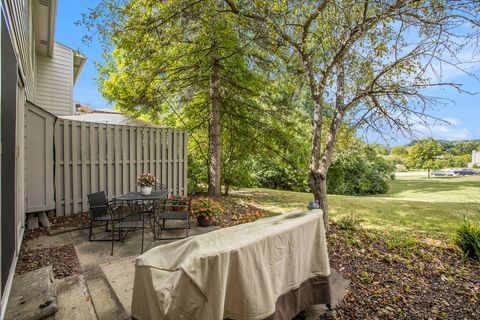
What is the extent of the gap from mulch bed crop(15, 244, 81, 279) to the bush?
18.5 feet

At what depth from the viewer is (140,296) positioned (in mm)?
1700

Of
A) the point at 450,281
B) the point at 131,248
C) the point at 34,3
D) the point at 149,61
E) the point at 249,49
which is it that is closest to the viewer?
the point at 450,281

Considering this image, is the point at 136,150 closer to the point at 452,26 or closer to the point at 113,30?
the point at 113,30

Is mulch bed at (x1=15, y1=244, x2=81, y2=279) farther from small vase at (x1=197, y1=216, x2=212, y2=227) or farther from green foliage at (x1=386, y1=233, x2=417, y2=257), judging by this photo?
green foliage at (x1=386, y1=233, x2=417, y2=257)

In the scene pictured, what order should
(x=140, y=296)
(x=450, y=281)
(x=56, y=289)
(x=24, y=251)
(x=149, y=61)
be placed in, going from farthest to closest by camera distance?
(x=149, y=61) < (x=24, y=251) < (x=450, y=281) < (x=56, y=289) < (x=140, y=296)

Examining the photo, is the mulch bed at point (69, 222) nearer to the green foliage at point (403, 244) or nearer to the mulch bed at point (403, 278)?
the mulch bed at point (403, 278)

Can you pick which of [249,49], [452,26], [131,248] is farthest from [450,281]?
[249,49]

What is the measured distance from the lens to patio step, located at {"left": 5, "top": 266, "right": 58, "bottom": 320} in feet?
6.34

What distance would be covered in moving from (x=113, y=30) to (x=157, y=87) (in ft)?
6.50

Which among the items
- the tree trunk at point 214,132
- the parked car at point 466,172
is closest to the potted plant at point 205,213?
the tree trunk at point 214,132

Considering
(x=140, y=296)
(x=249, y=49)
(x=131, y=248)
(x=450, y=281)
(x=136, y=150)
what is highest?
(x=249, y=49)

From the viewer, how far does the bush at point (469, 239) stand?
150 inches

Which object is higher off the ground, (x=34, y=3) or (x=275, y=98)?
(x=34, y=3)

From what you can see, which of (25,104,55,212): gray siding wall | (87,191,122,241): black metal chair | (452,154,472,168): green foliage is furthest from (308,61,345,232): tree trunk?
(452,154,472,168): green foliage
